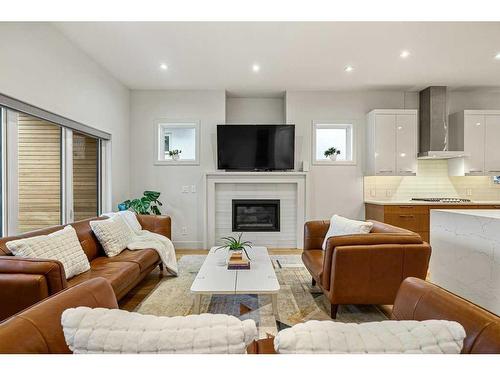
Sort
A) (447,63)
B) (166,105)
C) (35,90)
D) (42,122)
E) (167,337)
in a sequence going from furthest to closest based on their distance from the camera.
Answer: (166,105)
(447,63)
(42,122)
(35,90)
(167,337)

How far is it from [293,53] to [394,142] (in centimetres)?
243

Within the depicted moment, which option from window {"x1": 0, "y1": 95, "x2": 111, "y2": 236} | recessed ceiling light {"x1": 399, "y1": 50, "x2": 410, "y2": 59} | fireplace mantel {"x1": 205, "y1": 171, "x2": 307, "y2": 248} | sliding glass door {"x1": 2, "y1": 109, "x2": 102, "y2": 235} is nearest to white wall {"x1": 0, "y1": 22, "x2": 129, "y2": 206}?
window {"x1": 0, "y1": 95, "x2": 111, "y2": 236}

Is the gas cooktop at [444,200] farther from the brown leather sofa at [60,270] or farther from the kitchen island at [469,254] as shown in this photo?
the brown leather sofa at [60,270]

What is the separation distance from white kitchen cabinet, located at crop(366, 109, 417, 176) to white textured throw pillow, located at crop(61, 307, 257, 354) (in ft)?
15.5

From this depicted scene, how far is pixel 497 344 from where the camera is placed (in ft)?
2.73

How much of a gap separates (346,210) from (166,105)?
12.0 ft

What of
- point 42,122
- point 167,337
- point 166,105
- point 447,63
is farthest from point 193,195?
point 167,337

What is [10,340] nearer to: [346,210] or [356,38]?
[356,38]

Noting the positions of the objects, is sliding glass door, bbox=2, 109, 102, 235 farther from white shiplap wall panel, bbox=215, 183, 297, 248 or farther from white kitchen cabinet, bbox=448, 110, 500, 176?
white kitchen cabinet, bbox=448, 110, 500, 176

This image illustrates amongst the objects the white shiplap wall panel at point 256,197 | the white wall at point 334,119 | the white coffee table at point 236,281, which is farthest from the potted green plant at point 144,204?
the white wall at point 334,119

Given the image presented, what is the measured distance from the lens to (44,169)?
3.10 meters

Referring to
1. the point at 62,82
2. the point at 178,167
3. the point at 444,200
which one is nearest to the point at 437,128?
the point at 444,200
